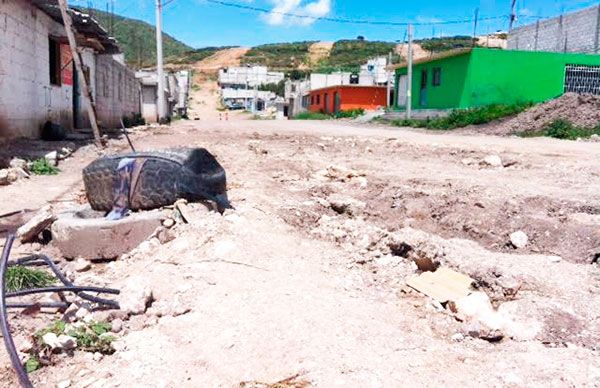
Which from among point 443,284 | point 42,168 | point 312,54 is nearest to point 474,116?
point 42,168

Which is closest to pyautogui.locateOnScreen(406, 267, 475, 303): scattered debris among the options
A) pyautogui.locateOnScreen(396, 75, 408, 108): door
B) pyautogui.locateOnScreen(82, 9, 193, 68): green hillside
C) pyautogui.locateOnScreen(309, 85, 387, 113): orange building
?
pyautogui.locateOnScreen(396, 75, 408, 108): door

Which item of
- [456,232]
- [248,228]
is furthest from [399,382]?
[456,232]

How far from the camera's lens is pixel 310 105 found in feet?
161

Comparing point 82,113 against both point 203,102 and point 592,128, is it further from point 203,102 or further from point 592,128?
point 203,102

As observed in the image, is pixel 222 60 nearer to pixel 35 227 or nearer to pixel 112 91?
pixel 112 91

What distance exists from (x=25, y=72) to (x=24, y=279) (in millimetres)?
8450

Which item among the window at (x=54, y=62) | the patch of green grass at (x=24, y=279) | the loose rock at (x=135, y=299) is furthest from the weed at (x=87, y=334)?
the window at (x=54, y=62)

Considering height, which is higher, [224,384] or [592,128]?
[592,128]

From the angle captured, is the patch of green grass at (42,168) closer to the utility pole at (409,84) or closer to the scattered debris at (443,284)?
the scattered debris at (443,284)

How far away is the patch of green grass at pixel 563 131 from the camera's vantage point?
1412 cm

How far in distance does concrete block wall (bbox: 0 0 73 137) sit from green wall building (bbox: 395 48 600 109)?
16.0 m

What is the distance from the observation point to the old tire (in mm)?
4195

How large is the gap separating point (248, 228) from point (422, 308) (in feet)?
4.80

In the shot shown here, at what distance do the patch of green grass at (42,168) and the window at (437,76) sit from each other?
20.3 meters
